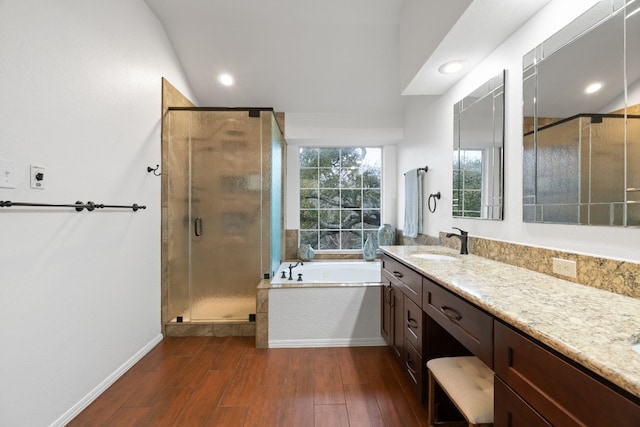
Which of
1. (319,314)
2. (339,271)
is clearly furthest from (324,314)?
(339,271)

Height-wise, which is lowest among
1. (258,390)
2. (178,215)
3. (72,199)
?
(258,390)

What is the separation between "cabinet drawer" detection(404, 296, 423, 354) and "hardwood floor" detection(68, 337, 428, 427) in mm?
380

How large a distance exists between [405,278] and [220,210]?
6.20 feet

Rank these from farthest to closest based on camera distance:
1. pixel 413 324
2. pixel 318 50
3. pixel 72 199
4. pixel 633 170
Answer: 1. pixel 318 50
2. pixel 413 324
3. pixel 72 199
4. pixel 633 170

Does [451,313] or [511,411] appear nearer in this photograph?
[511,411]

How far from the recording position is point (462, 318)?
3.95 feet

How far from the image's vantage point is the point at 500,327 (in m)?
0.96

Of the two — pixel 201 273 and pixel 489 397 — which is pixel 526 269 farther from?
pixel 201 273

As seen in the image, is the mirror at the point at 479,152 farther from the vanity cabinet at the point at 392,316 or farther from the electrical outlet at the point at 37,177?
the electrical outlet at the point at 37,177

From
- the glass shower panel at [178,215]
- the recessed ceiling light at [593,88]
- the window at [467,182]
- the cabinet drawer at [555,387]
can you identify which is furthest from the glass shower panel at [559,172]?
the glass shower panel at [178,215]

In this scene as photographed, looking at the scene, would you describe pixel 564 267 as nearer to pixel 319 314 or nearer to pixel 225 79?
pixel 319 314

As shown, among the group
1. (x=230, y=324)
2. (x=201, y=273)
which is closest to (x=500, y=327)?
(x=230, y=324)

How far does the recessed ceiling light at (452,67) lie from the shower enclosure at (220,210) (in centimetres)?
162

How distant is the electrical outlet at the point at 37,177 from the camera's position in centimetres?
143
